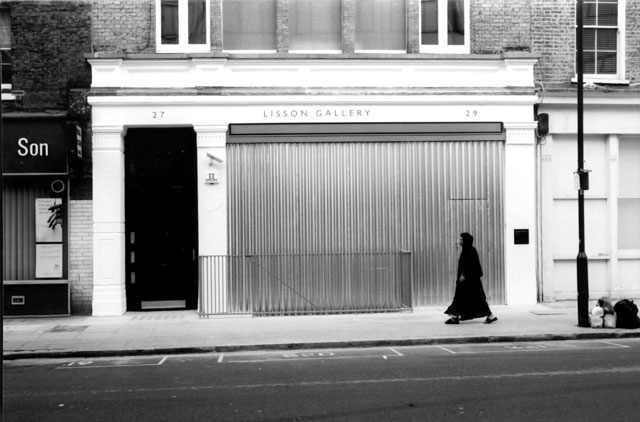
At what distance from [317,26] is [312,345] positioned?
7573 mm

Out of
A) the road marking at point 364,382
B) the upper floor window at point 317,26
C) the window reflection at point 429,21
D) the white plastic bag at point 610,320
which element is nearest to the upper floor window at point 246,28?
the upper floor window at point 317,26

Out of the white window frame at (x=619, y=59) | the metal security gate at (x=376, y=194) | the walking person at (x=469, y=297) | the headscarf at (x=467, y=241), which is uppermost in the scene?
the white window frame at (x=619, y=59)

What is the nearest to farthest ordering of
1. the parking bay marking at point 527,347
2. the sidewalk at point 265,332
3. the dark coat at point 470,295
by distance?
the parking bay marking at point 527,347 → the sidewalk at point 265,332 → the dark coat at point 470,295

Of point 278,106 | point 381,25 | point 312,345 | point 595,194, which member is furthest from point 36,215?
point 595,194

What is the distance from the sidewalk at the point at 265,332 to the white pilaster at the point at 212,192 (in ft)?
5.21

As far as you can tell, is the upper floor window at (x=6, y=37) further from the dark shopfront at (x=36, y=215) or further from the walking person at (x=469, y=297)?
the walking person at (x=469, y=297)

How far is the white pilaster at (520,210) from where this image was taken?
15.7 metres

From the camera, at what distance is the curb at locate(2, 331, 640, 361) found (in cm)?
1130

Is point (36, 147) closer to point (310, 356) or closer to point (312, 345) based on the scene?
point (312, 345)

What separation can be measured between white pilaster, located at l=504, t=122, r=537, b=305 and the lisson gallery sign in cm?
326

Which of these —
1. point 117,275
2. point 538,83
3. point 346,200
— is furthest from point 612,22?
point 117,275

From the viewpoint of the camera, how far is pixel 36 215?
50.0 ft

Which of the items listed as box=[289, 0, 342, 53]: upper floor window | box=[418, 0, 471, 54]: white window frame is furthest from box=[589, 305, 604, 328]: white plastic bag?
box=[289, 0, 342, 53]: upper floor window

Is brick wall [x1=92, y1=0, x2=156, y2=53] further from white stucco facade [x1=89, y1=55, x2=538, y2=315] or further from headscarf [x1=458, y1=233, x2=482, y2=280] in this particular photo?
headscarf [x1=458, y1=233, x2=482, y2=280]
